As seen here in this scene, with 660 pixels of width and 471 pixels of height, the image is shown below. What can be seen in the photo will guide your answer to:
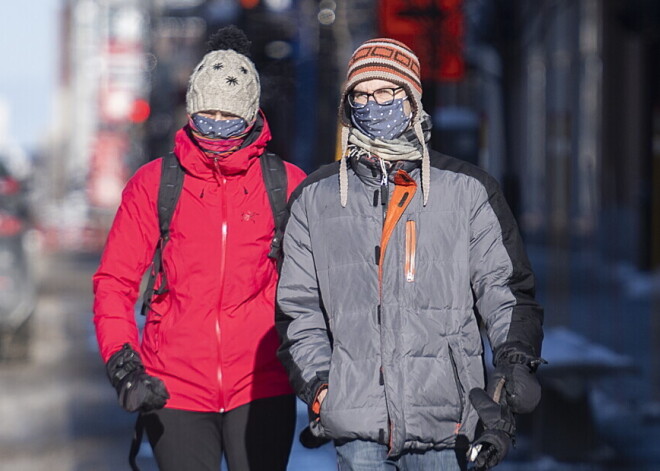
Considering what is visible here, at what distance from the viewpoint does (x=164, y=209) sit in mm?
4531

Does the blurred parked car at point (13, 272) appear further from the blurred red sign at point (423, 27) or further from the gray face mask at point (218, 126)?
the gray face mask at point (218, 126)

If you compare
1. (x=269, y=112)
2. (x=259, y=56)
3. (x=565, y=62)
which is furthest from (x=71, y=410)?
(x=565, y=62)

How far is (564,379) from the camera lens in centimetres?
873

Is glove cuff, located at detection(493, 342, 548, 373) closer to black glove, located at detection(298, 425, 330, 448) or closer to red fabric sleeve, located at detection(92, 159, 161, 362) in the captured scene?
black glove, located at detection(298, 425, 330, 448)

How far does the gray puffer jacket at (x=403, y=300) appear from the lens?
3.76 m

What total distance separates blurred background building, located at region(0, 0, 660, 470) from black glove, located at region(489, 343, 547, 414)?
465 centimetres

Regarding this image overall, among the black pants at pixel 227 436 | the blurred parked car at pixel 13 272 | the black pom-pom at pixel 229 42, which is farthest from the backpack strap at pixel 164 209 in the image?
the blurred parked car at pixel 13 272

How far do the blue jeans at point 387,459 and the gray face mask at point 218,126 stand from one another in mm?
1181

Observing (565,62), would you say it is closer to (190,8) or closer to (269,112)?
(190,8)

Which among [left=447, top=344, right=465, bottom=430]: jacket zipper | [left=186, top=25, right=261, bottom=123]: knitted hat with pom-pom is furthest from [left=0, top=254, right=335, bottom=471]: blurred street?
[left=447, top=344, right=465, bottom=430]: jacket zipper

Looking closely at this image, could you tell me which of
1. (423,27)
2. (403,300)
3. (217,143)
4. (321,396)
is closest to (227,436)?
(321,396)

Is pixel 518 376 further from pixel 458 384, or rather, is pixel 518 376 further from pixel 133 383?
pixel 133 383

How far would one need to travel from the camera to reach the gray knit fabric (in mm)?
4531

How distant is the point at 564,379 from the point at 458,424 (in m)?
5.06
